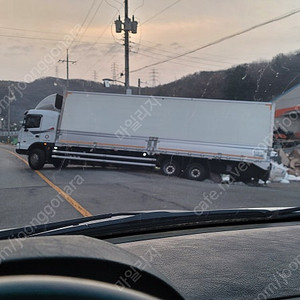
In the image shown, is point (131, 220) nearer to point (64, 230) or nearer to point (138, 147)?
point (64, 230)

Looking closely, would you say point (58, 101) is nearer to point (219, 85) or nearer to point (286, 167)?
point (286, 167)

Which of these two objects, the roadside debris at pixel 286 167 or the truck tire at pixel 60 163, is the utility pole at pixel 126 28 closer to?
the truck tire at pixel 60 163

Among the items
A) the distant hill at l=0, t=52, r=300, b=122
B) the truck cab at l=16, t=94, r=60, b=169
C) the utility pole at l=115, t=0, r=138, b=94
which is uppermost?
the utility pole at l=115, t=0, r=138, b=94

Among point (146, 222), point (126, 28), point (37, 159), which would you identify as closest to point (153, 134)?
Result: point (37, 159)

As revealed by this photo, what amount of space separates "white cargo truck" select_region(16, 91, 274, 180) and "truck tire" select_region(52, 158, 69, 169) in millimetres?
47

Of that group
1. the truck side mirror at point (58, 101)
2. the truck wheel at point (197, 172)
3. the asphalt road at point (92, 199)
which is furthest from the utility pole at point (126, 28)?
the asphalt road at point (92, 199)

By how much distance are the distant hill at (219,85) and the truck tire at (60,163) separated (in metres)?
3.24

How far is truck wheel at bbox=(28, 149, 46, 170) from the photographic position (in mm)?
17062

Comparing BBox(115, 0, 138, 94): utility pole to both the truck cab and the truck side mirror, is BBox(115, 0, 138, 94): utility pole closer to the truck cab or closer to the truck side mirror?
the truck side mirror

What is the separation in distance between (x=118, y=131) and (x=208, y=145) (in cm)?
428

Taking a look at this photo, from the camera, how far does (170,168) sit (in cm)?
1677

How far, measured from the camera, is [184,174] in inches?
655

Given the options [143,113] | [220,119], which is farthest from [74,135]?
[220,119]

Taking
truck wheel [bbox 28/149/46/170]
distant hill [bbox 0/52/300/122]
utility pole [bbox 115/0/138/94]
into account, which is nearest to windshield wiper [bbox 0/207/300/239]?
truck wheel [bbox 28/149/46/170]
